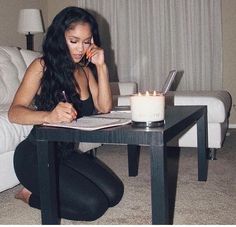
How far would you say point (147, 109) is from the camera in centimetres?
111

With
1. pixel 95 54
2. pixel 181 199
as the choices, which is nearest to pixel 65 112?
pixel 95 54

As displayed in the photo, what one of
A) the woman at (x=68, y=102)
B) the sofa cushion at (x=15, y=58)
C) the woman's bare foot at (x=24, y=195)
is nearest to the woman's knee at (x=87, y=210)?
the woman at (x=68, y=102)

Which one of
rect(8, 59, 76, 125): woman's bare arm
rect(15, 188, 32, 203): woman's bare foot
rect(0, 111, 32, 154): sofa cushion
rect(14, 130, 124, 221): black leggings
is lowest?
rect(15, 188, 32, 203): woman's bare foot

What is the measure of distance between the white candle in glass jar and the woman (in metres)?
0.33

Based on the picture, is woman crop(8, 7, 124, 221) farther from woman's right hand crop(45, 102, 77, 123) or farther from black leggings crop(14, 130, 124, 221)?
woman's right hand crop(45, 102, 77, 123)

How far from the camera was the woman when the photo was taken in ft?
4.74

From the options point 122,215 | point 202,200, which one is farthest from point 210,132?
point 122,215

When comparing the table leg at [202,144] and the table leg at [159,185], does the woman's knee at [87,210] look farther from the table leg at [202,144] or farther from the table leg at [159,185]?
the table leg at [202,144]

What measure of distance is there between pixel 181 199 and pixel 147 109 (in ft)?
2.69


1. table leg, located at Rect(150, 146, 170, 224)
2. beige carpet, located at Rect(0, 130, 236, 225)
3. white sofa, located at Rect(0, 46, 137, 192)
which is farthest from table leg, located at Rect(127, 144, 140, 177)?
table leg, located at Rect(150, 146, 170, 224)

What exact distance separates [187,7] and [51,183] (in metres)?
3.26

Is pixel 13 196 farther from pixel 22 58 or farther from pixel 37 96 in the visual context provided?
pixel 22 58

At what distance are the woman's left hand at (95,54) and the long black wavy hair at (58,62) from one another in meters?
0.08

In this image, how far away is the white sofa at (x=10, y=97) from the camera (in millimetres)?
1764
